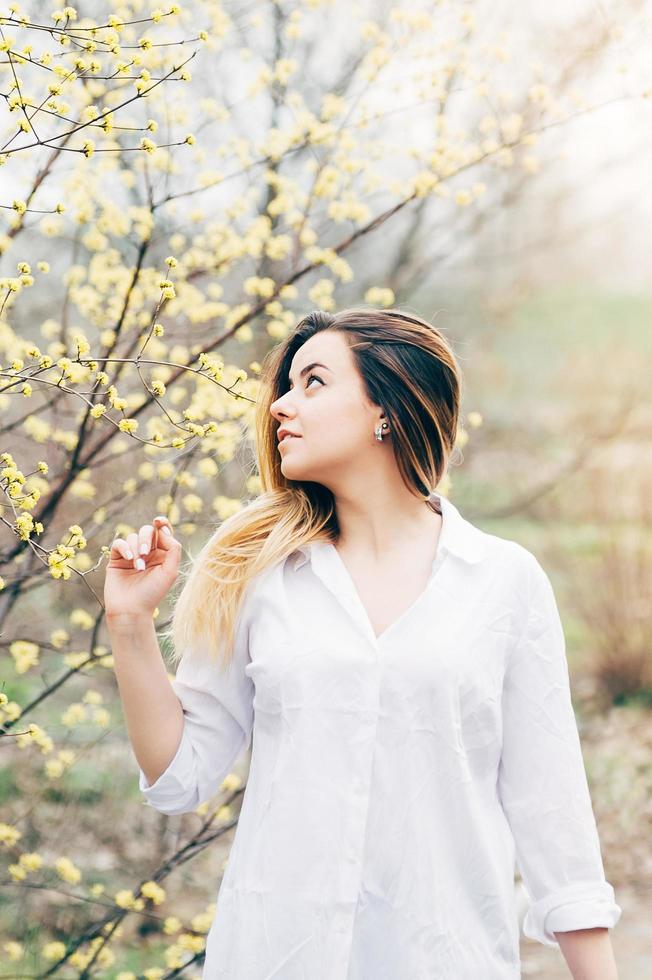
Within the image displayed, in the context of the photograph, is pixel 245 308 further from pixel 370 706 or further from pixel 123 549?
pixel 370 706

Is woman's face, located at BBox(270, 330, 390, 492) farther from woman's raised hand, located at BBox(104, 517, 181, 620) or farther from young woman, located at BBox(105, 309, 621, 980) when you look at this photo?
woman's raised hand, located at BBox(104, 517, 181, 620)

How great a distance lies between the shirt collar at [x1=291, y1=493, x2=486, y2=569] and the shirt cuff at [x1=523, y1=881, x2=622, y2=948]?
464 millimetres

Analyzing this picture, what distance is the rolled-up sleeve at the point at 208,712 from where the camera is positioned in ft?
4.86

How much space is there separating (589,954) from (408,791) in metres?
0.32

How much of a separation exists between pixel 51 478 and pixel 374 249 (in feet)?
7.94

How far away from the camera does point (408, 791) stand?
53.4 inches

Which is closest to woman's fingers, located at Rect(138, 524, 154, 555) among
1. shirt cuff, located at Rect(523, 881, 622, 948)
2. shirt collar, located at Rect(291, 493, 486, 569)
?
shirt collar, located at Rect(291, 493, 486, 569)

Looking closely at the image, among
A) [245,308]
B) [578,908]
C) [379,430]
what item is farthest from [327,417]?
[245,308]

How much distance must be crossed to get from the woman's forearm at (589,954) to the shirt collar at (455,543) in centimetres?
52

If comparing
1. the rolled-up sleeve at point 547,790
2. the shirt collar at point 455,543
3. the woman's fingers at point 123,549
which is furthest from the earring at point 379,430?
the woman's fingers at point 123,549

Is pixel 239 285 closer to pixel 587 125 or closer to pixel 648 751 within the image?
pixel 587 125

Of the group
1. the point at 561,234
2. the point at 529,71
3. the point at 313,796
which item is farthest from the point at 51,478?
the point at 561,234

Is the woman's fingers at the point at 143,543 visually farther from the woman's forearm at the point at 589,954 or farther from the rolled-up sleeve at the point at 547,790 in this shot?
the woman's forearm at the point at 589,954

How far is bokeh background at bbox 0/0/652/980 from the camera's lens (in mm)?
2314
